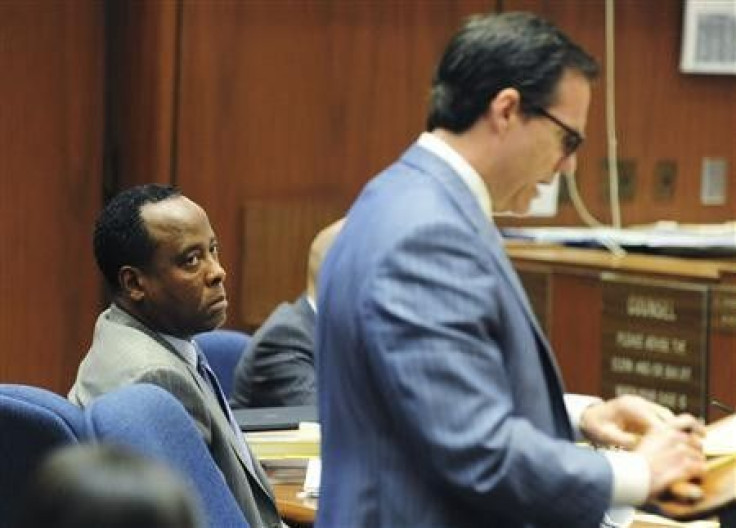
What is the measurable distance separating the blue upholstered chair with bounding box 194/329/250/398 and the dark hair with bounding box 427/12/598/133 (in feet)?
7.89

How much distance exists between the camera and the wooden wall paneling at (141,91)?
550 centimetres

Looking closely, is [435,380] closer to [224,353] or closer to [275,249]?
[224,353]

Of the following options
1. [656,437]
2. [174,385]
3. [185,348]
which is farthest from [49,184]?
[656,437]

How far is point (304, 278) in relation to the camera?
19.3 ft

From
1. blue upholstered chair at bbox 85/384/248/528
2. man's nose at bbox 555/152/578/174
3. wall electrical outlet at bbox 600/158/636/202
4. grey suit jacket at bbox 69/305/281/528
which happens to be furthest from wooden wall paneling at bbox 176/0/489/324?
man's nose at bbox 555/152/578/174

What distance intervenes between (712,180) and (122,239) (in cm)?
381

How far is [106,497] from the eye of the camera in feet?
3.69

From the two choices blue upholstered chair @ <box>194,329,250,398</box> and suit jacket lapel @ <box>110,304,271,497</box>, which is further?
blue upholstered chair @ <box>194,329,250,398</box>

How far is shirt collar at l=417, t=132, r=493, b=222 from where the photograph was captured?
2.20 meters

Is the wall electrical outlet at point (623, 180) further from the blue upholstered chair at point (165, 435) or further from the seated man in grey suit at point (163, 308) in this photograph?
the blue upholstered chair at point (165, 435)

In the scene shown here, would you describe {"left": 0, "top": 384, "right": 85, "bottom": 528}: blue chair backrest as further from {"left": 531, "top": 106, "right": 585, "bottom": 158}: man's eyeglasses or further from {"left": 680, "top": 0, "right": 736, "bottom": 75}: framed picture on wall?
{"left": 680, "top": 0, "right": 736, "bottom": 75}: framed picture on wall

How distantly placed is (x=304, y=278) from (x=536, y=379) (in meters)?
3.74

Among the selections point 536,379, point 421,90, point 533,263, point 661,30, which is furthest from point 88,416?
point 661,30

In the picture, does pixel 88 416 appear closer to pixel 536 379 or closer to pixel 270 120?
pixel 536 379
